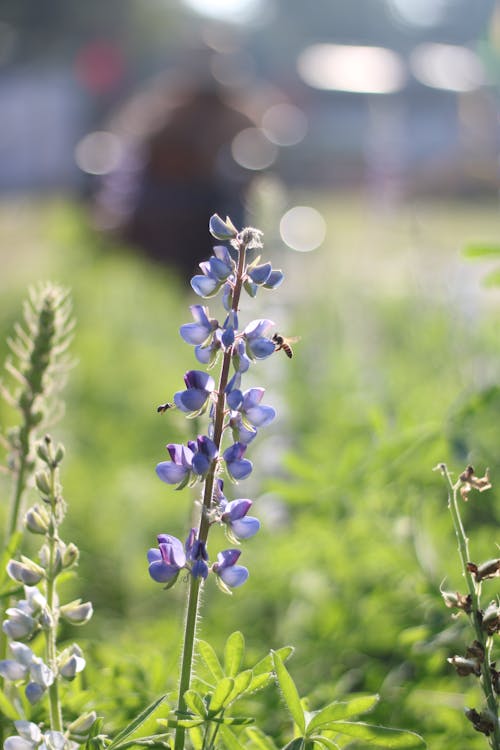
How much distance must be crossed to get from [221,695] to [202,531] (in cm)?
14

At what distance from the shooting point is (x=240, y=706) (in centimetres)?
113

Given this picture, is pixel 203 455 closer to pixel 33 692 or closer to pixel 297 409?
pixel 33 692

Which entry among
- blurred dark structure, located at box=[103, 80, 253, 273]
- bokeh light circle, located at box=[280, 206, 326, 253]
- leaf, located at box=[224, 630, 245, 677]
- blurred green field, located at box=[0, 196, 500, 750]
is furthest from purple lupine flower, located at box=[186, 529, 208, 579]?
blurred dark structure, located at box=[103, 80, 253, 273]

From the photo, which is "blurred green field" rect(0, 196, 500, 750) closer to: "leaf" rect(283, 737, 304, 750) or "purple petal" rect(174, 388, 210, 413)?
"leaf" rect(283, 737, 304, 750)

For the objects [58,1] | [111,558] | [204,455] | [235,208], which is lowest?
[111,558]

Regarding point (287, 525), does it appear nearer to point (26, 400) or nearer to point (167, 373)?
point (167, 373)

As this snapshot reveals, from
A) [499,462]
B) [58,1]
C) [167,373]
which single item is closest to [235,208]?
[167,373]

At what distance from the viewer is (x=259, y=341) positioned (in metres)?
0.84

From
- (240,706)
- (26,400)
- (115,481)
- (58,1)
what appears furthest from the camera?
(58,1)

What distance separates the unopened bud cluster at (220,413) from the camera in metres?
0.82

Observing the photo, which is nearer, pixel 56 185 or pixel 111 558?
pixel 111 558

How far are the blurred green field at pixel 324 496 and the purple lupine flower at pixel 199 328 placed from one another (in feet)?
1.43

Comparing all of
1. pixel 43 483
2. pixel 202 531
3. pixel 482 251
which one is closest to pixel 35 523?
pixel 43 483

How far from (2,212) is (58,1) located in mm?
17845
